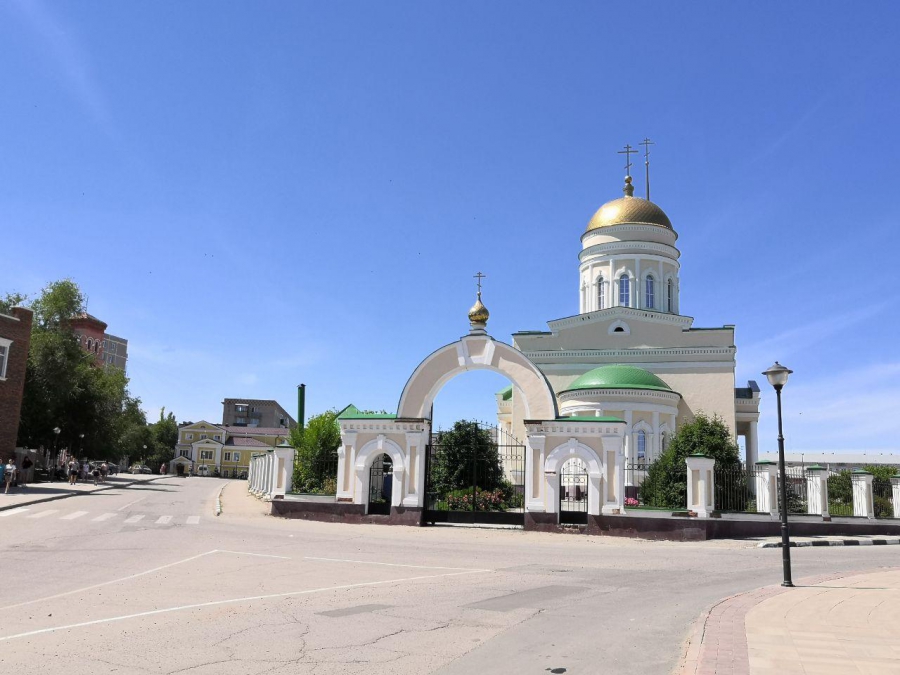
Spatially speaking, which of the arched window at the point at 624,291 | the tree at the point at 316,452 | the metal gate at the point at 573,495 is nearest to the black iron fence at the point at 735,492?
the metal gate at the point at 573,495

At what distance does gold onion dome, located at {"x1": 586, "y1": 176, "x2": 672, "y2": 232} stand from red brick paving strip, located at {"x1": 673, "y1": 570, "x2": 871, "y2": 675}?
32.9 metres

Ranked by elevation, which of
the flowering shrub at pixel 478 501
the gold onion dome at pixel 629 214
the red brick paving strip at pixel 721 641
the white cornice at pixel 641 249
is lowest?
the red brick paving strip at pixel 721 641

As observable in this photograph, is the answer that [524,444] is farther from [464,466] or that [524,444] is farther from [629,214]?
[629,214]

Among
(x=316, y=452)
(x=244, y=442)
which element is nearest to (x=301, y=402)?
(x=316, y=452)

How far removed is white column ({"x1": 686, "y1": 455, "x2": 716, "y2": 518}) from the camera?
20.4m

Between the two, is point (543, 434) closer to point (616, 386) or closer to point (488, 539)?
point (488, 539)

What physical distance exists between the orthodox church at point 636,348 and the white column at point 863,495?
921 centimetres

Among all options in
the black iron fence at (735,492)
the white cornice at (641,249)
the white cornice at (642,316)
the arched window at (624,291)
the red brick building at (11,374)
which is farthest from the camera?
the white cornice at (641,249)

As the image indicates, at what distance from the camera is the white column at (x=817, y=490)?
2231cm

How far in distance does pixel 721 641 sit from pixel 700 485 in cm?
1431

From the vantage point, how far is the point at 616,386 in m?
32.2

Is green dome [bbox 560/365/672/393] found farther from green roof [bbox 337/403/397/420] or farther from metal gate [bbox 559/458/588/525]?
green roof [bbox 337/403/397/420]

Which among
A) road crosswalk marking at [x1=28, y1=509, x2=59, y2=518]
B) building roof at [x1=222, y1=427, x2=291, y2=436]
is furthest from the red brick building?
building roof at [x1=222, y1=427, x2=291, y2=436]

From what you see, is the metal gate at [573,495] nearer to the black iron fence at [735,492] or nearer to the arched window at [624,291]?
the black iron fence at [735,492]
